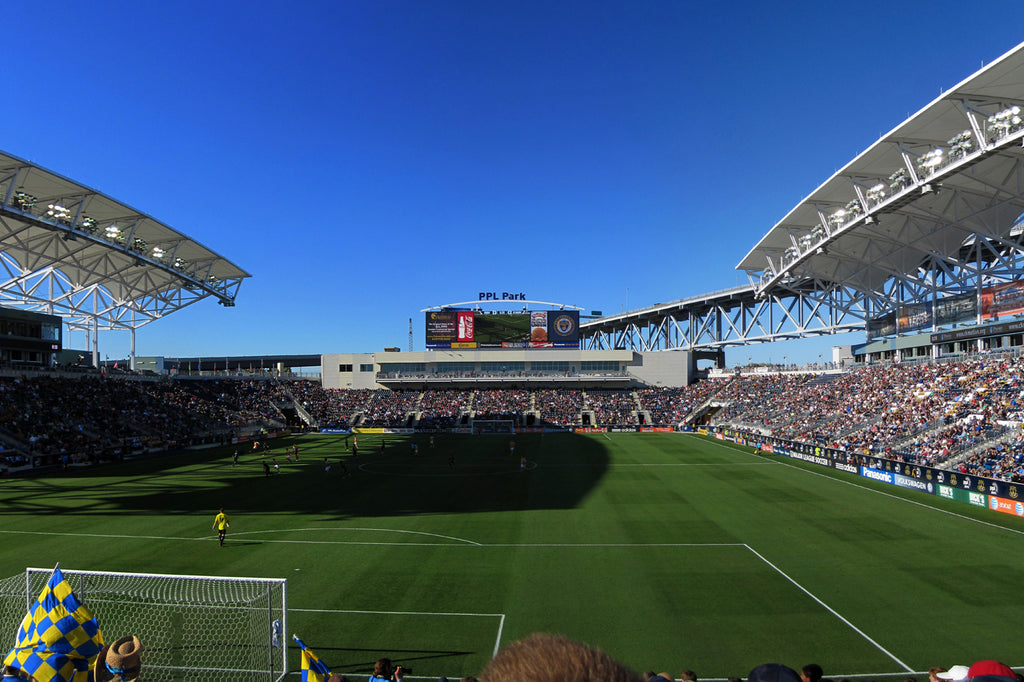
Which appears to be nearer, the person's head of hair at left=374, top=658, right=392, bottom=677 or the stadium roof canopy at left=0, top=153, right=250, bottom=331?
the person's head of hair at left=374, top=658, right=392, bottom=677

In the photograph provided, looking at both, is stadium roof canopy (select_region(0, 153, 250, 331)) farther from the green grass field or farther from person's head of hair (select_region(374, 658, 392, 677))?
person's head of hair (select_region(374, 658, 392, 677))

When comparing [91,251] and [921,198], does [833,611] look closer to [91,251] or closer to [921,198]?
[921,198]

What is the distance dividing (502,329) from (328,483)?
52.6 m

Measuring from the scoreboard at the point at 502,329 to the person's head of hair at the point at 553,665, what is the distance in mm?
83505

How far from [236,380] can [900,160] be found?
262 ft

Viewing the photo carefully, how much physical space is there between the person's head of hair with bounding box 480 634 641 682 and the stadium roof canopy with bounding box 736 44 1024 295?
34452mm

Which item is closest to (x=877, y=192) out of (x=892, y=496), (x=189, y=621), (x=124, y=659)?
(x=892, y=496)

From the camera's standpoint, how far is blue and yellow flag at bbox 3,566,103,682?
6.98m

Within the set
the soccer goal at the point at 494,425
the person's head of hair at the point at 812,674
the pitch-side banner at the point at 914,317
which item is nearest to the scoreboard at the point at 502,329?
the soccer goal at the point at 494,425

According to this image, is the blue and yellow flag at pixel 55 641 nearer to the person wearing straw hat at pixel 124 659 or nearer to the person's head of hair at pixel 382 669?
the person wearing straw hat at pixel 124 659

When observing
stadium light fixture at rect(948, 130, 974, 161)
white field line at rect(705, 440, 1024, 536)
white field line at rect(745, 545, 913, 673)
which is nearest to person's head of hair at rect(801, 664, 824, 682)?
white field line at rect(745, 545, 913, 673)

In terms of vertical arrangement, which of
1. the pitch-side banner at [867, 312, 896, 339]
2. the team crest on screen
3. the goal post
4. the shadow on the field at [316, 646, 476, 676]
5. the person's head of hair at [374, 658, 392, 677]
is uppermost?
the team crest on screen

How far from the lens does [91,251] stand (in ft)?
161

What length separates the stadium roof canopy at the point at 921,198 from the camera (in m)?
28.7
